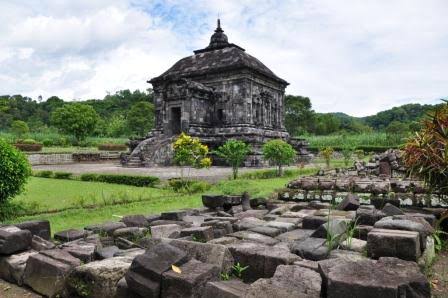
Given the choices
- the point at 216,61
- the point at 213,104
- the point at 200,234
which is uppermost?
the point at 216,61

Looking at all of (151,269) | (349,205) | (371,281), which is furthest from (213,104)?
(371,281)

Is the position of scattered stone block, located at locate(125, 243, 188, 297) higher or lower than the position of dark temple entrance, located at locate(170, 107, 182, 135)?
lower

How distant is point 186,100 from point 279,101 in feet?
28.6

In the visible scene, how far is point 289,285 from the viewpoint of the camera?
8.72 feet

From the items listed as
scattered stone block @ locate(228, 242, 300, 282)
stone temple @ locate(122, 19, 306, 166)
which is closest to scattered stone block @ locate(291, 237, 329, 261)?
scattered stone block @ locate(228, 242, 300, 282)

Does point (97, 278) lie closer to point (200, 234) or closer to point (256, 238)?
point (200, 234)

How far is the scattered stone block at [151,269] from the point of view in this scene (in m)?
2.93

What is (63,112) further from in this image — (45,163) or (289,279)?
(289,279)

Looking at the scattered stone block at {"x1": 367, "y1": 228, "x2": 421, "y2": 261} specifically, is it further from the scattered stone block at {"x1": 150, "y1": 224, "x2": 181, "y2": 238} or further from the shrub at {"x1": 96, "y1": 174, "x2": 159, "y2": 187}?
the shrub at {"x1": 96, "y1": 174, "x2": 159, "y2": 187}

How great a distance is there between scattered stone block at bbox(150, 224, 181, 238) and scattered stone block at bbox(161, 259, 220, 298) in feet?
5.56

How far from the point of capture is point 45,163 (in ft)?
81.8

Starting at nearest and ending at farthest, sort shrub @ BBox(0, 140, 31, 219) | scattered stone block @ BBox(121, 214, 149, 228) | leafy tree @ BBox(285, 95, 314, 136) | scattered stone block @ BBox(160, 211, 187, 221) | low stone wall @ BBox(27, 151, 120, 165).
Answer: scattered stone block @ BBox(121, 214, 149, 228), scattered stone block @ BBox(160, 211, 187, 221), shrub @ BBox(0, 140, 31, 219), low stone wall @ BBox(27, 151, 120, 165), leafy tree @ BBox(285, 95, 314, 136)

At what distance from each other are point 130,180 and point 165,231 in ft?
25.8

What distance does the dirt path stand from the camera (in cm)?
357
